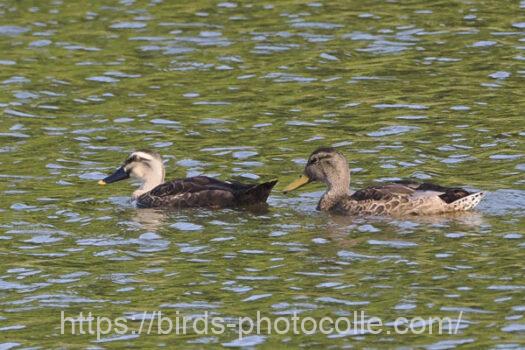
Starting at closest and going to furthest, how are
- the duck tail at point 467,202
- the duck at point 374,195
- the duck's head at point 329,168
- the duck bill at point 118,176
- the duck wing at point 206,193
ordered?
the duck tail at point 467,202 → the duck at point 374,195 → the duck wing at point 206,193 → the duck's head at point 329,168 → the duck bill at point 118,176

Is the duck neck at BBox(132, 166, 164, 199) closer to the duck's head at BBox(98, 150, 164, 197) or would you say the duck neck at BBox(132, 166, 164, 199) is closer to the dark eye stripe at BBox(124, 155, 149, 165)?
the duck's head at BBox(98, 150, 164, 197)

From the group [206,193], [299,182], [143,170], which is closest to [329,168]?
[299,182]

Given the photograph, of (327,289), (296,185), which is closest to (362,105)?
(296,185)

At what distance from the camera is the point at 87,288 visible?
14.4 meters

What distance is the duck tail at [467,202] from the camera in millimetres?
16766

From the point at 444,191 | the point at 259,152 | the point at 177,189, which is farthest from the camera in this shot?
the point at 259,152

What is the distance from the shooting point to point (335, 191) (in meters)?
18.1

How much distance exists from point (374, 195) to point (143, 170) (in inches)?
127

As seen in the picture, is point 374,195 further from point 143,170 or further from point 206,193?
point 143,170

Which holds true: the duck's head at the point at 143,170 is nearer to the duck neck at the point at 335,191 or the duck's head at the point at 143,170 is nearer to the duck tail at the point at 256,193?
the duck tail at the point at 256,193

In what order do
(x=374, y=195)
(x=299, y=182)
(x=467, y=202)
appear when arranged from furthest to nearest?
(x=299, y=182) → (x=374, y=195) → (x=467, y=202)

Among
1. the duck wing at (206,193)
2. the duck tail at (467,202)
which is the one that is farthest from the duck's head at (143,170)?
the duck tail at (467,202)

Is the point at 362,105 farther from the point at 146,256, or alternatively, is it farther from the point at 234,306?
the point at 234,306

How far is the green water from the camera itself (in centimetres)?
1363
